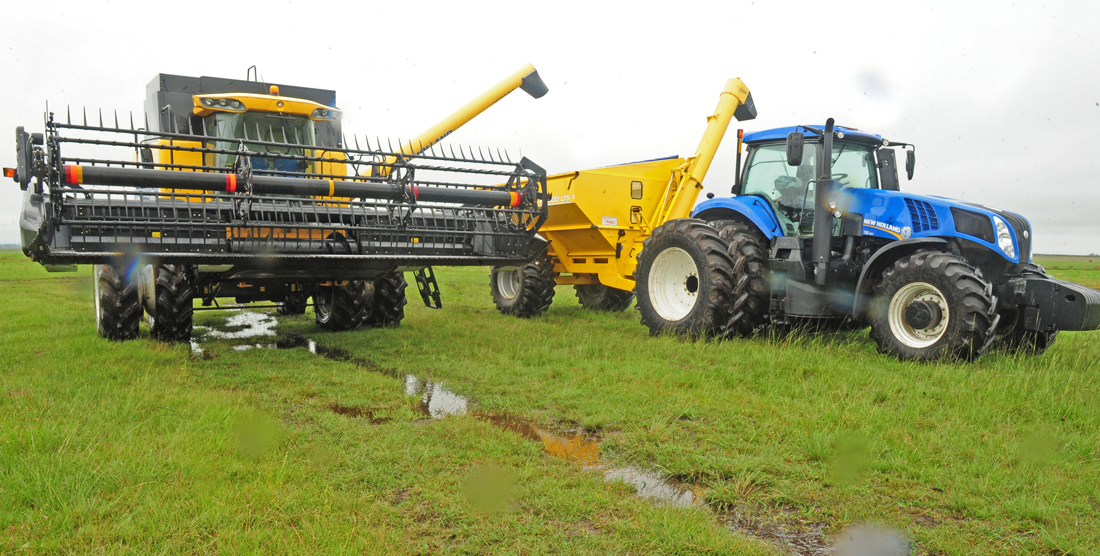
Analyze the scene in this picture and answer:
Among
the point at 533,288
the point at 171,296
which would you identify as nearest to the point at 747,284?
the point at 533,288

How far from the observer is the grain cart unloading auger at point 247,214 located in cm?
612

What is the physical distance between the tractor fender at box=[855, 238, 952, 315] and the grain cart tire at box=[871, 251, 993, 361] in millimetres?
129

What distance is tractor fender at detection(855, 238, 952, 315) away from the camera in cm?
675

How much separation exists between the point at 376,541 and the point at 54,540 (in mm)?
1253

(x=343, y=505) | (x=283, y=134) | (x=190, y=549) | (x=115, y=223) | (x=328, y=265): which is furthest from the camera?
(x=283, y=134)

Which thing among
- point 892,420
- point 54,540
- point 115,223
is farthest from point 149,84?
point 892,420

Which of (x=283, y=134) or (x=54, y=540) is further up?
(x=283, y=134)

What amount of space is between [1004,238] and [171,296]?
8146 millimetres

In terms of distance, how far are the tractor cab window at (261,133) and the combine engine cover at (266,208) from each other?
2 centimetres

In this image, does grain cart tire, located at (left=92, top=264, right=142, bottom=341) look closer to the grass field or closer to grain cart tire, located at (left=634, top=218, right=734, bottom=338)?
the grass field

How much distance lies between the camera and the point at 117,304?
25.6 feet

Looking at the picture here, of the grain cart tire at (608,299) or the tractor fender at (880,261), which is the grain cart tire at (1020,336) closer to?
the tractor fender at (880,261)

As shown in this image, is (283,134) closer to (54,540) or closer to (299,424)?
(299,424)

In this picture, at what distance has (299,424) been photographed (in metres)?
4.74
